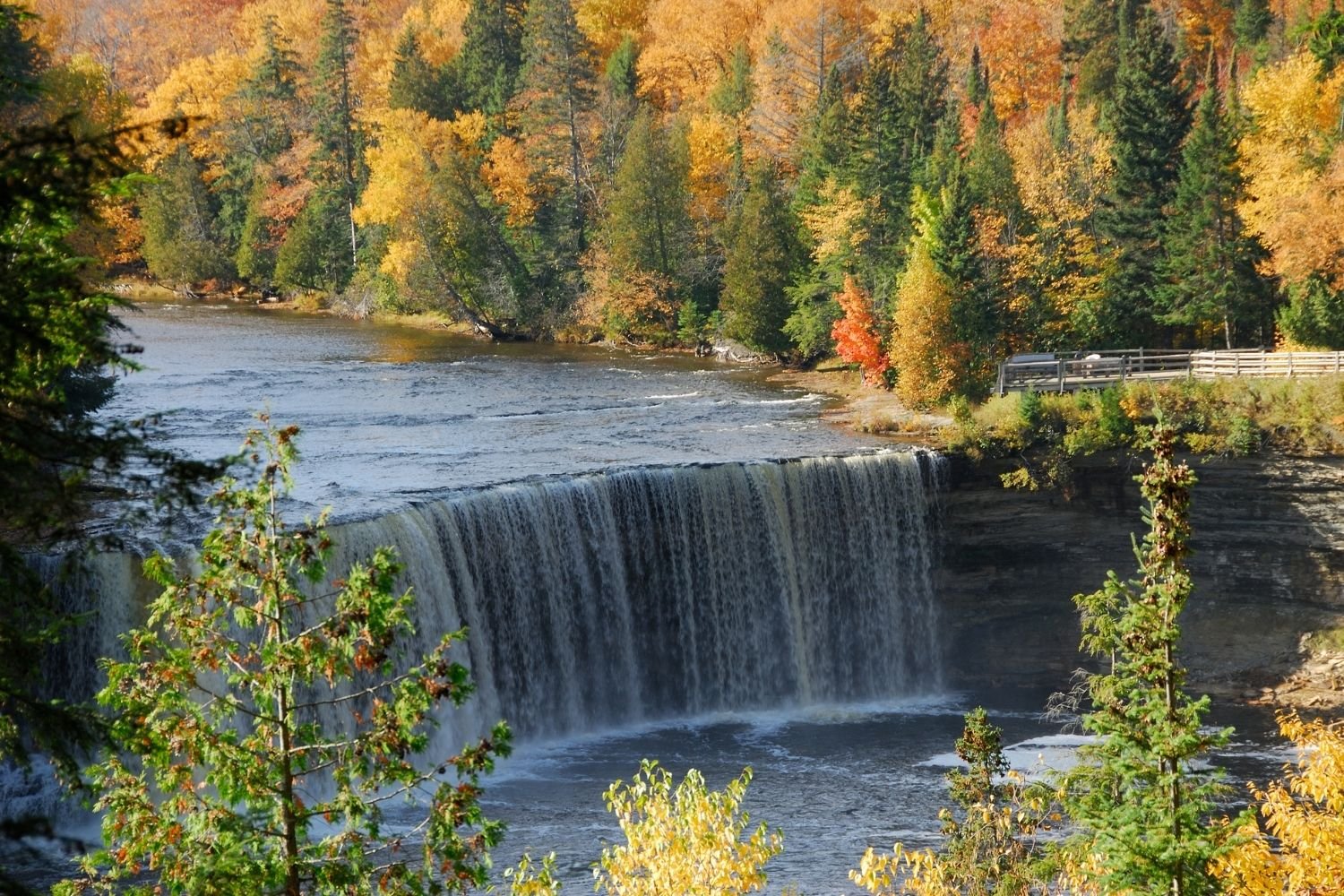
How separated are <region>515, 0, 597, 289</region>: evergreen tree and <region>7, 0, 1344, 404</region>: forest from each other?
145 mm

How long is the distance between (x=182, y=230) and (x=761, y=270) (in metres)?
39.0

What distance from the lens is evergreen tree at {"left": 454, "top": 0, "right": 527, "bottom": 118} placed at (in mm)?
82188

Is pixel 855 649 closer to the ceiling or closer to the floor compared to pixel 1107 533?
closer to the floor

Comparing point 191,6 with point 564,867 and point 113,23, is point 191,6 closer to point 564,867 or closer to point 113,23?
point 113,23

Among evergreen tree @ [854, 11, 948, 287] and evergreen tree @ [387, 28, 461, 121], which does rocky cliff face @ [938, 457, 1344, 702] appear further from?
evergreen tree @ [387, 28, 461, 121]

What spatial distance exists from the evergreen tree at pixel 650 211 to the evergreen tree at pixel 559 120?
6.87 m

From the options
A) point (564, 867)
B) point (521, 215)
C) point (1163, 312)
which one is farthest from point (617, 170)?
point (564, 867)

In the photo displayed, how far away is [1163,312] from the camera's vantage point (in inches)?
1935

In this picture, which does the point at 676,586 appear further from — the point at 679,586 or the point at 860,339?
the point at 860,339

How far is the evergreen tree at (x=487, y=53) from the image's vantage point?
8219 cm

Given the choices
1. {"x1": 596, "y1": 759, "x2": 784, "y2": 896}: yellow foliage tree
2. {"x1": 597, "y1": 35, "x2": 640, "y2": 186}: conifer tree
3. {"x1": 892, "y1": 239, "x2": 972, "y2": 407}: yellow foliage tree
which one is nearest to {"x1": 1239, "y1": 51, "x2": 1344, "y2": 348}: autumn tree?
{"x1": 892, "y1": 239, "x2": 972, "y2": 407}: yellow foliage tree

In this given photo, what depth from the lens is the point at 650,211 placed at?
67.1m

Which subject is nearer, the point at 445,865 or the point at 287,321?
the point at 445,865

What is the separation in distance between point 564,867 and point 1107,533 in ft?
58.6
